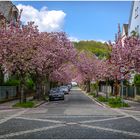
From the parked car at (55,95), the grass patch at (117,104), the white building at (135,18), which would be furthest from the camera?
the white building at (135,18)

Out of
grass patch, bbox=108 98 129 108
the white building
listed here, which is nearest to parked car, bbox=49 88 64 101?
the white building

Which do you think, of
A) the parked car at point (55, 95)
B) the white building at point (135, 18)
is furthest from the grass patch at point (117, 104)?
the white building at point (135, 18)

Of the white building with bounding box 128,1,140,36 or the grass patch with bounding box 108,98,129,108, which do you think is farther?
the white building with bounding box 128,1,140,36

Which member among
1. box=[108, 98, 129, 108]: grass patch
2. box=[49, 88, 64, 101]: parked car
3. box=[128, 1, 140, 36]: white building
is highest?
box=[128, 1, 140, 36]: white building

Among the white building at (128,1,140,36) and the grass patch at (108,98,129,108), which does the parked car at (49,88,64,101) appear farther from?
the grass patch at (108,98,129,108)

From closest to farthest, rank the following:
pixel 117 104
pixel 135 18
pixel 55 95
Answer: pixel 117 104 → pixel 55 95 → pixel 135 18

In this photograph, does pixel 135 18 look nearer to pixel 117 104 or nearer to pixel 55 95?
pixel 55 95

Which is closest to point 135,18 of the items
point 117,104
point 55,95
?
point 55,95

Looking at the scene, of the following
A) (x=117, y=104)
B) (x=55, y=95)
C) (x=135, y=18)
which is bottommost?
(x=117, y=104)

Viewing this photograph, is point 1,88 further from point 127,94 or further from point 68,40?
point 127,94

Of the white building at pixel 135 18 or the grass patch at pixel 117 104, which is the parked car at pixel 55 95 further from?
the grass patch at pixel 117 104

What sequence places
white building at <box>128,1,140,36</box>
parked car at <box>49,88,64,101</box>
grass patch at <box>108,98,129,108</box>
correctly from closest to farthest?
grass patch at <box>108,98,129,108</box>, parked car at <box>49,88,64,101</box>, white building at <box>128,1,140,36</box>

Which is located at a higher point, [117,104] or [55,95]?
[55,95]

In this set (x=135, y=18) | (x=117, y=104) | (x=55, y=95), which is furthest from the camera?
(x=135, y=18)
